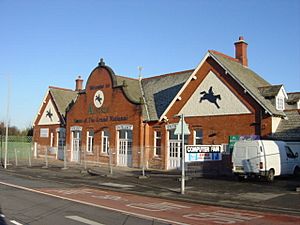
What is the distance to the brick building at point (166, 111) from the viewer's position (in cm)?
2519

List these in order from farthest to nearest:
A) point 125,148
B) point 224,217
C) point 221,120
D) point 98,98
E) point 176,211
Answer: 1. point 98,98
2. point 125,148
3. point 221,120
4. point 176,211
5. point 224,217

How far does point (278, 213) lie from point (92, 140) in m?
27.0

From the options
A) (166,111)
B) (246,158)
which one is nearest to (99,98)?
(166,111)

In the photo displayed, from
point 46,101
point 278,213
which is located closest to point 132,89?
point 46,101

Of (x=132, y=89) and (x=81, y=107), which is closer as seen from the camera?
(x=132, y=89)

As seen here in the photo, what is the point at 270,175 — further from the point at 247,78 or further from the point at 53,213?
the point at 53,213

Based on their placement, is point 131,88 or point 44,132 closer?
point 131,88

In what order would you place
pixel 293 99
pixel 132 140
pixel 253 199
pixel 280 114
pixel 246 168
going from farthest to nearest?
pixel 132 140, pixel 293 99, pixel 280 114, pixel 246 168, pixel 253 199

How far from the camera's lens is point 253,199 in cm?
1495

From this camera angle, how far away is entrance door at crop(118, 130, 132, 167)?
3297 centimetres

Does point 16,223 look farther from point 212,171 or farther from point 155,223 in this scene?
point 212,171

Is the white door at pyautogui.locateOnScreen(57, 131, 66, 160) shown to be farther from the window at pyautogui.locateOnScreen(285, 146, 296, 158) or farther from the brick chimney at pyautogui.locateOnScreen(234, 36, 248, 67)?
the window at pyautogui.locateOnScreen(285, 146, 296, 158)

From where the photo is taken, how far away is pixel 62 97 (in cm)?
4703

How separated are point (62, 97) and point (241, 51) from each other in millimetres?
23683
